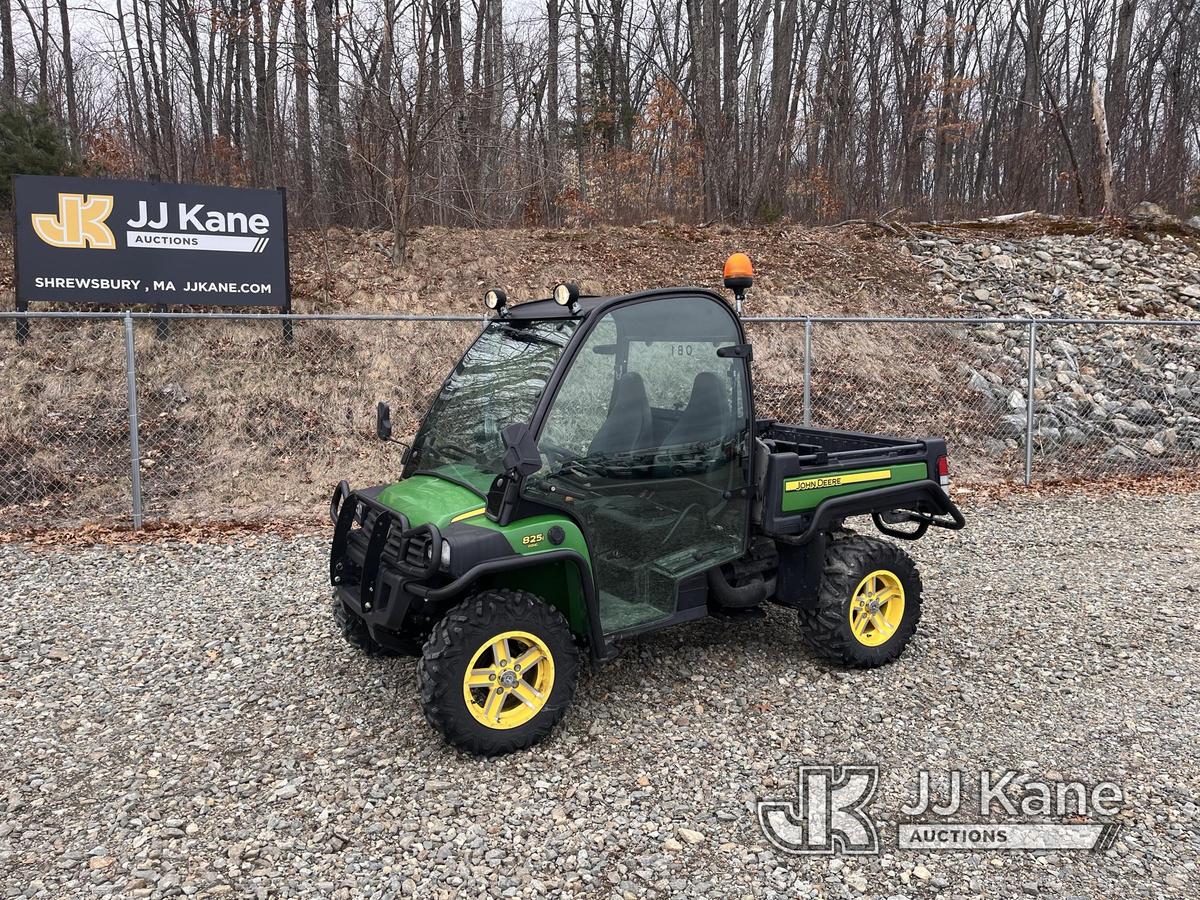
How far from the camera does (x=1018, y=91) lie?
24.1 m

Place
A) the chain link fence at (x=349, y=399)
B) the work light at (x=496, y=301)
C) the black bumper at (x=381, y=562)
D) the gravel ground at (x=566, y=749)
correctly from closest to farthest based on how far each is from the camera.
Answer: the gravel ground at (x=566, y=749) < the black bumper at (x=381, y=562) < the work light at (x=496, y=301) < the chain link fence at (x=349, y=399)

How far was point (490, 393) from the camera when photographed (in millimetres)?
3953

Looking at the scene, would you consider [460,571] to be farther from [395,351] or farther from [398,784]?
A: [395,351]

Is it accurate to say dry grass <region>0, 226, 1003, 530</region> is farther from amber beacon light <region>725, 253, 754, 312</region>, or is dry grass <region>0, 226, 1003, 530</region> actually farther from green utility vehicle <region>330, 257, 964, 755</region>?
amber beacon light <region>725, 253, 754, 312</region>

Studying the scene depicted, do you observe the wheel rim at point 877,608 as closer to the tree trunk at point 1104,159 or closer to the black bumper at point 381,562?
the black bumper at point 381,562

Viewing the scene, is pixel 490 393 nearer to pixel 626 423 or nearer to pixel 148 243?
pixel 626 423

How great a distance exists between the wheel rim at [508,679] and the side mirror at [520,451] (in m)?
0.69

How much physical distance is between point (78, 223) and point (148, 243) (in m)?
0.70

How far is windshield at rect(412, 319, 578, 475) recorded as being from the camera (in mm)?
3762

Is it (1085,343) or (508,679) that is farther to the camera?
(1085,343)

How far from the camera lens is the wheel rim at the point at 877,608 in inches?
175

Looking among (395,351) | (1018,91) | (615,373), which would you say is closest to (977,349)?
(395,351)

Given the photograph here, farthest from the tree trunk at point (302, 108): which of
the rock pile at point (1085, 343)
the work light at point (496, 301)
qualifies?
the work light at point (496, 301)

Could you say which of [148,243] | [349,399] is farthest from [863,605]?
[148,243]
